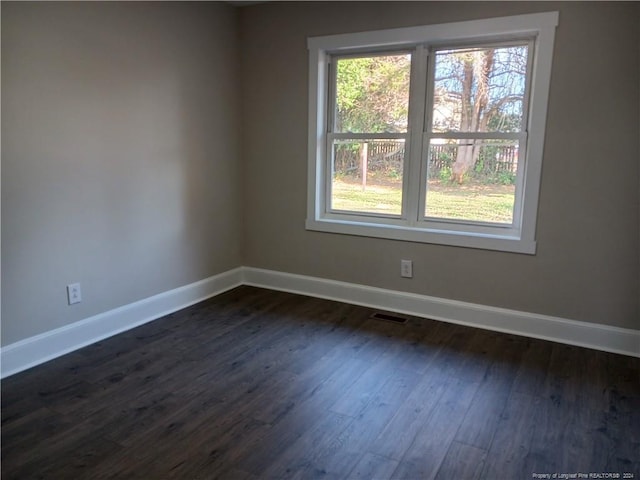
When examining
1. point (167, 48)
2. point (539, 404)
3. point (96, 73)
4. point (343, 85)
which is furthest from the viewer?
point (343, 85)

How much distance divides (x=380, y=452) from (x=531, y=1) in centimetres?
272

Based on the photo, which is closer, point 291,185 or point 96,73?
point 96,73

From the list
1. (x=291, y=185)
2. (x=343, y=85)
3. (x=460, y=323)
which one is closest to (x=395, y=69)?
(x=343, y=85)

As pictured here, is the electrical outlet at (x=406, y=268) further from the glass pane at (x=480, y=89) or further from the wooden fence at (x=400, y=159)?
the glass pane at (x=480, y=89)

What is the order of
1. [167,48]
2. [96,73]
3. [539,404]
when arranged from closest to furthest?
[539,404], [96,73], [167,48]

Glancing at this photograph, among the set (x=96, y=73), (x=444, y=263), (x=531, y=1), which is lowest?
(x=444, y=263)

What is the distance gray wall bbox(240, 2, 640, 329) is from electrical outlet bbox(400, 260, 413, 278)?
0.04 meters

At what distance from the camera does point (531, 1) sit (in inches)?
111

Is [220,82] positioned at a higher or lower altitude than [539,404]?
higher

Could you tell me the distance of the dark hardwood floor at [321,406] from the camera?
1864 mm

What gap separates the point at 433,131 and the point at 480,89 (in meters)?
0.41

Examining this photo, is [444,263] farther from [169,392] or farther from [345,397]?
[169,392]

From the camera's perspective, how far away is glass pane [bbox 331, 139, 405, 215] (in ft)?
11.6

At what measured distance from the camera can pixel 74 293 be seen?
9.19ft
